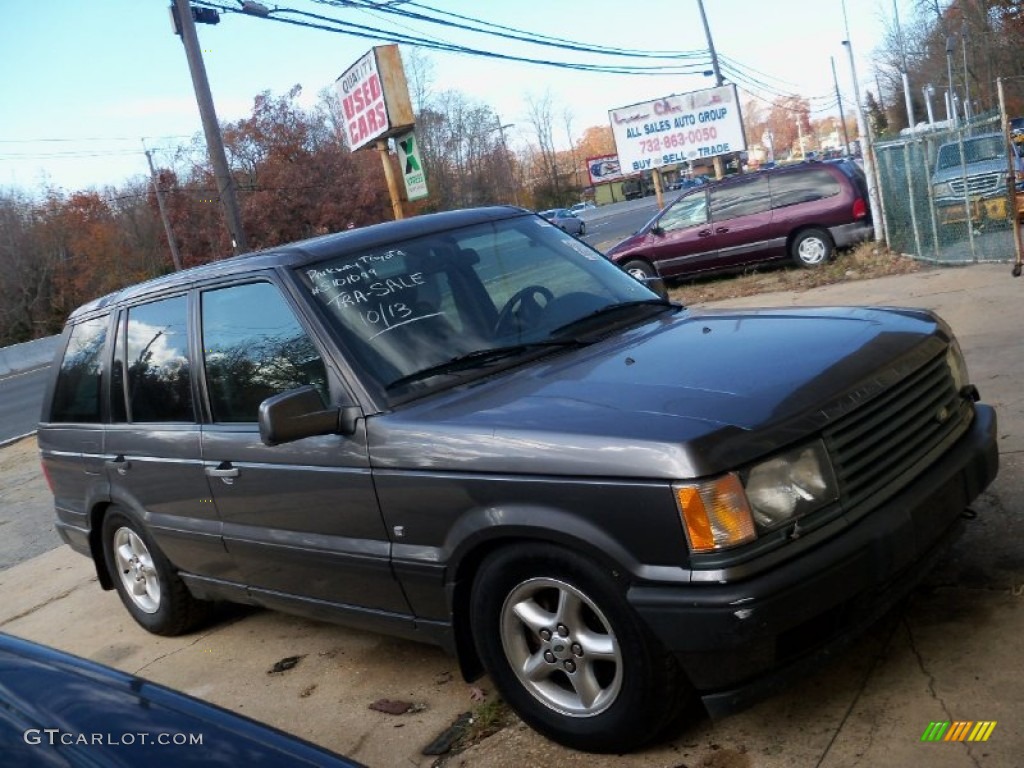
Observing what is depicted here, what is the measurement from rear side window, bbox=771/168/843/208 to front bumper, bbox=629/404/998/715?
12740 mm

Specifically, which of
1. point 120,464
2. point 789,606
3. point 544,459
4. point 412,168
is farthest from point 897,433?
point 412,168

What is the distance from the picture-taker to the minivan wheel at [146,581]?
518cm

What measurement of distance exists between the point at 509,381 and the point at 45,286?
5581cm

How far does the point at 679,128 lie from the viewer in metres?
22.9

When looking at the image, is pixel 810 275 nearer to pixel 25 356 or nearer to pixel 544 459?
pixel 544 459

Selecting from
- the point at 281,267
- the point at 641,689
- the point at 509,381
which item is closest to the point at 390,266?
the point at 281,267

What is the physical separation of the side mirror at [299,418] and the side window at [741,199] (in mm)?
12952

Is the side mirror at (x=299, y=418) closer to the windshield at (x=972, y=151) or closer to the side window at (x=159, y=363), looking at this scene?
the side window at (x=159, y=363)

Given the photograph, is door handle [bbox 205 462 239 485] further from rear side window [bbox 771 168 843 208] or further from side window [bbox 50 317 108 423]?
rear side window [bbox 771 168 843 208]

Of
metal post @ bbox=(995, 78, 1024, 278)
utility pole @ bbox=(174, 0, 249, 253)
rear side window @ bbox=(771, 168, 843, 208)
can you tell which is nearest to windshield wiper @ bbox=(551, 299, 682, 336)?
metal post @ bbox=(995, 78, 1024, 278)

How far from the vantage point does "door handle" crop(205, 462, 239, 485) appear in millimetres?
4246

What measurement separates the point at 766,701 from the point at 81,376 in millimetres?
4051

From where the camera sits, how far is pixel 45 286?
5338 centimetres

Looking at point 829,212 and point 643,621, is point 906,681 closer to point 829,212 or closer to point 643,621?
point 643,621
